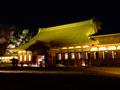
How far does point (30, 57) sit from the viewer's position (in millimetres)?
33531

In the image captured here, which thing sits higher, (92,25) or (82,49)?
(92,25)

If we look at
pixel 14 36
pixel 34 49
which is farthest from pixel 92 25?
pixel 14 36

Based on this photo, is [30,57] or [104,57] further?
[30,57]

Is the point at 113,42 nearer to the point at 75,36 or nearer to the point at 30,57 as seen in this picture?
the point at 75,36

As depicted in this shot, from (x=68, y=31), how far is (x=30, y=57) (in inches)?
266

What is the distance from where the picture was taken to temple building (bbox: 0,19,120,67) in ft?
81.9

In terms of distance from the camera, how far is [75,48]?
28047 mm
